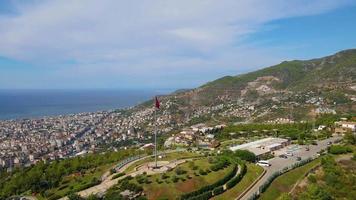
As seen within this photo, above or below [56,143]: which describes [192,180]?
above

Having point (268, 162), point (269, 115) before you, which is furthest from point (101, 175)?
point (269, 115)

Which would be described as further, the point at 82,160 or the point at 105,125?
the point at 105,125

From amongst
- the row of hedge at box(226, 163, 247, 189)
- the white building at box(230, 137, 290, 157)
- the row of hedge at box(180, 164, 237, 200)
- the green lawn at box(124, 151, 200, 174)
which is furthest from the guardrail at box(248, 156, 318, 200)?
the green lawn at box(124, 151, 200, 174)

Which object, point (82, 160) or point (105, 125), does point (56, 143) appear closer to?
point (105, 125)

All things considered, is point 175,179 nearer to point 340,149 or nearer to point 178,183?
point 178,183

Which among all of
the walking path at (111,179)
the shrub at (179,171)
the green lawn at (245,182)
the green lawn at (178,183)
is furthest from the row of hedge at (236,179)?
the walking path at (111,179)
